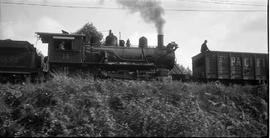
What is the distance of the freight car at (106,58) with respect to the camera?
18194mm

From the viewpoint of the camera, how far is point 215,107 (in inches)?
483

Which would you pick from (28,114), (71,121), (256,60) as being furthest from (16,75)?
(256,60)

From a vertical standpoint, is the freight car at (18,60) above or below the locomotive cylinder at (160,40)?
below

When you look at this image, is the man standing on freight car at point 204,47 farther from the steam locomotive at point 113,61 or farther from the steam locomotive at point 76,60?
the steam locomotive at point 76,60

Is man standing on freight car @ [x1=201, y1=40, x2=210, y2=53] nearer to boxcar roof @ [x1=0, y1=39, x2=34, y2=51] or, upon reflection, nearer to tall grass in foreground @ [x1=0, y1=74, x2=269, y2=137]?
tall grass in foreground @ [x1=0, y1=74, x2=269, y2=137]

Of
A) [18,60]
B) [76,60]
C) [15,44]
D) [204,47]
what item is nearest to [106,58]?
[76,60]

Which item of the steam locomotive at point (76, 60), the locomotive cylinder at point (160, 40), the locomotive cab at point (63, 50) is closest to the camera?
the steam locomotive at point (76, 60)

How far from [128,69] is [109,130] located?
9.29 m

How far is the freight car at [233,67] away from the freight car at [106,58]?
2073 millimetres

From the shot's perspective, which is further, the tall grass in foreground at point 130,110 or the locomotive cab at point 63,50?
the locomotive cab at point 63,50

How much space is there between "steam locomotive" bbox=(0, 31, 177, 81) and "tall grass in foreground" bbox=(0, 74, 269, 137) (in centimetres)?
420

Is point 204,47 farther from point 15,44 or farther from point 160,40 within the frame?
point 15,44

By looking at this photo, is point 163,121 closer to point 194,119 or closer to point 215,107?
point 194,119

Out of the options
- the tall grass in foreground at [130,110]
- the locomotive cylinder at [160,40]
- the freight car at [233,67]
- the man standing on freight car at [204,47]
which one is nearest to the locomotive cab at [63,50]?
the tall grass in foreground at [130,110]
